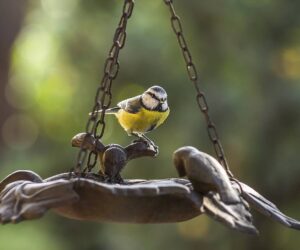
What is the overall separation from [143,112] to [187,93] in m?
1.91

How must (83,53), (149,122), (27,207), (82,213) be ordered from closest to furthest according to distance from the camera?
1. (27,207)
2. (82,213)
3. (149,122)
4. (83,53)

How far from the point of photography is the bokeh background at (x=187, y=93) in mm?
4062

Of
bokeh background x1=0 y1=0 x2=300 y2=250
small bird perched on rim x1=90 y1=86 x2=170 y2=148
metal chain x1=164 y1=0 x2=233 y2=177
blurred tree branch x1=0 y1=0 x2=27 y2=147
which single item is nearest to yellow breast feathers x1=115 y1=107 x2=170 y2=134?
small bird perched on rim x1=90 y1=86 x2=170 y2=148

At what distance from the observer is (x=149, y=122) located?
257 centimetres

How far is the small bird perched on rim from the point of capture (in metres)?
2.50

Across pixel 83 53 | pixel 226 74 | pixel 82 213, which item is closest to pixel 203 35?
pixel 226 74

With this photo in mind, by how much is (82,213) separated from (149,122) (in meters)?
0.90

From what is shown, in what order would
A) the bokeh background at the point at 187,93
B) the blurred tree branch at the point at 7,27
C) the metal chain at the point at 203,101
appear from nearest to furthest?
the metal chain at the point at 203,101 → the bokeh background at the point at 187,93 → the blurred tree branch at the point at 7,27

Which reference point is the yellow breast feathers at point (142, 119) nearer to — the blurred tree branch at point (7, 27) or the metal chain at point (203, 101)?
the metal chain at point (203, 101)

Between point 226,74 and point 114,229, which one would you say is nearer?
point 226,74

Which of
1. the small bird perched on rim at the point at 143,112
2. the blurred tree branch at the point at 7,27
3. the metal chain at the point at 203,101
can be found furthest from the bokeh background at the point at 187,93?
the metal chain at the point at 203,101

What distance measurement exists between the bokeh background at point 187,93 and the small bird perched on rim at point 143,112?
1600 mm

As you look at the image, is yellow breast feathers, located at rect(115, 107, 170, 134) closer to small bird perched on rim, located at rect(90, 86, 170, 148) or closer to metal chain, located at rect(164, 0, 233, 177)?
small bird perched on rim, located at rect(90, 86, 170, 148)

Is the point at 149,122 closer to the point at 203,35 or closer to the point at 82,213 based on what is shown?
the point at 82,213
